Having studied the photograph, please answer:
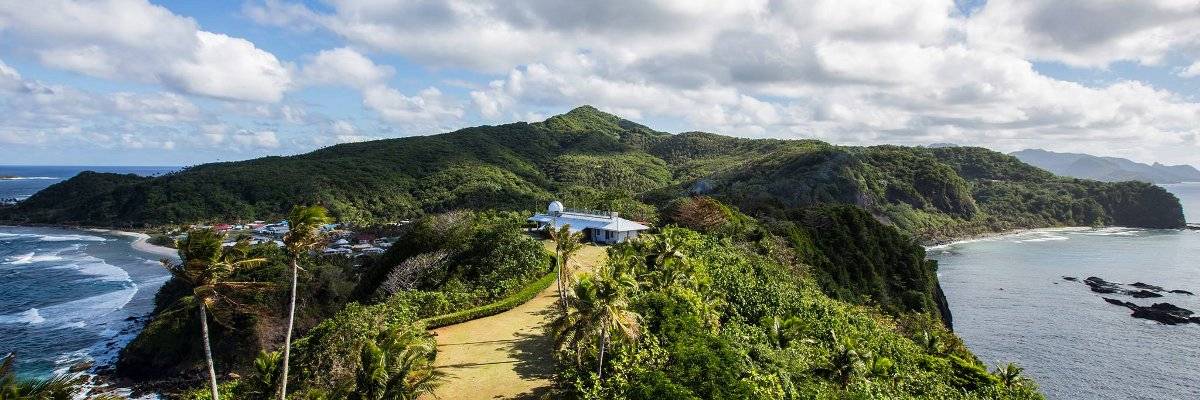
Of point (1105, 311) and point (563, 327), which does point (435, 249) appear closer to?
point (563, 327)

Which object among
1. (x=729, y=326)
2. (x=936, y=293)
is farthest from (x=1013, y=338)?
(x=729, y=326)

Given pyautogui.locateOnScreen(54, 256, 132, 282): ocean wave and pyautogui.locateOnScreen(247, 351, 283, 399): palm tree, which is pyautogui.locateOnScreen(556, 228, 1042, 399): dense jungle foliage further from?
pyautogui.locateOnScreen(54, 256, 132, 282): ocean wave

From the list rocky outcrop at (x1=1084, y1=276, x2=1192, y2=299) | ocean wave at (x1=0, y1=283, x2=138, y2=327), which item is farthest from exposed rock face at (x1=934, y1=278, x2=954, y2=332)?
ocean wave at (x1=0, y1=283, x2=138, y2=327)

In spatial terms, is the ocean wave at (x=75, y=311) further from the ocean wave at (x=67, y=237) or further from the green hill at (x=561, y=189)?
the ocean wave at (x=67, y=237)

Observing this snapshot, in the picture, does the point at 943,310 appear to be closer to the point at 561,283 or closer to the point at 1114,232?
the point at 561,283

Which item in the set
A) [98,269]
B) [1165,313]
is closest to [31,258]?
[98,269]

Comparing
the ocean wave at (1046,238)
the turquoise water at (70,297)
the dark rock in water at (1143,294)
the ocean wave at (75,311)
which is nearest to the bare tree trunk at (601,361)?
the turquoise water at (70,297)
